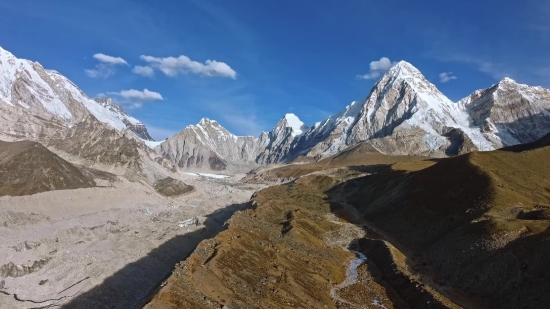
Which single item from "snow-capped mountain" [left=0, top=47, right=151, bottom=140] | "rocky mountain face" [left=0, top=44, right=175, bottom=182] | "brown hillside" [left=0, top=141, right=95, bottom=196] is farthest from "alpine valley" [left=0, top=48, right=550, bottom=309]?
"snow-capped mountain" [left=0, top=47, right=151, bottom=140]

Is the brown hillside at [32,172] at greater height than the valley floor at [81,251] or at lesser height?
greater

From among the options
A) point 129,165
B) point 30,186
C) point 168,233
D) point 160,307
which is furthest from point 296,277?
point 129,165

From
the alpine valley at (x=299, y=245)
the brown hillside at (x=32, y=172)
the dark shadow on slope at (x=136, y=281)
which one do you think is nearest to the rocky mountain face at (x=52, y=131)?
the brown hillside at (x=32, y=172)

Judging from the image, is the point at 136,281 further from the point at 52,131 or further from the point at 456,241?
the point at 52,131

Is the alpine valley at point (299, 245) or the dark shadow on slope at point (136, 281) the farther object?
the dark shadow on slope at point (136, 281)

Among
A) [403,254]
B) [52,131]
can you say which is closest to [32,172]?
[52,131]

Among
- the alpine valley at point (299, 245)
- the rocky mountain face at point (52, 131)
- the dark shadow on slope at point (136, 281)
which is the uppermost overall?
the rocky mountain face at point (52, 131)

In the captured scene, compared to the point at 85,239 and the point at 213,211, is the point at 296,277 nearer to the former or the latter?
the point at 85,239

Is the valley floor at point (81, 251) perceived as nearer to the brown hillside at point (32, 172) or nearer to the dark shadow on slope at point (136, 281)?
the dark shadow on slope at point (136, 281)
